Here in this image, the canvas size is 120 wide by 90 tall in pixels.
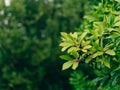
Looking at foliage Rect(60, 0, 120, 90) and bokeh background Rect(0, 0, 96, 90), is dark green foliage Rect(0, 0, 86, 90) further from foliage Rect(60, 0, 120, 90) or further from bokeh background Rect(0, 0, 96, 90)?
foliage Rect(60, 0, 120, 90)

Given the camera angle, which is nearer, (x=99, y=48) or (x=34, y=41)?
(x=99, y=48)

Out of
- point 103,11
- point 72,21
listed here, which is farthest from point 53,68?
point 103,11

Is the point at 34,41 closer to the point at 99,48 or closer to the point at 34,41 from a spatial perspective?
the point at 34,41

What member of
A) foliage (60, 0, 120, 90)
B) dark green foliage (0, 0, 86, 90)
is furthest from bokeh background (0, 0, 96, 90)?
foliage (60, 0, 120, 90)

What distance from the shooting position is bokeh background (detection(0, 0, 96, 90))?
18.1 meters

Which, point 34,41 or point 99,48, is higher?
point 99,48

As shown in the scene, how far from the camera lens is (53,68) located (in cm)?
1927

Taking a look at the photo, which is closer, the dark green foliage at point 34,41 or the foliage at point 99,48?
the foliage at point 99,48

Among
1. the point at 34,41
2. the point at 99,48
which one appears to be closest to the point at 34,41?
the point at 34,41

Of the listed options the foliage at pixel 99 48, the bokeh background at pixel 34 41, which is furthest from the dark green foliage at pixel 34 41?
the foliage at pixel 99 48

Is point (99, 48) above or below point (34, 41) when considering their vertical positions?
above

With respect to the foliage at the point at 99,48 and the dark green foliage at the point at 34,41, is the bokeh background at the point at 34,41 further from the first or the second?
the foliage at the point at 99,48

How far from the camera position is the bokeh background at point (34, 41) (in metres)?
18.1

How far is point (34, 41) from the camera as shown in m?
18.8
